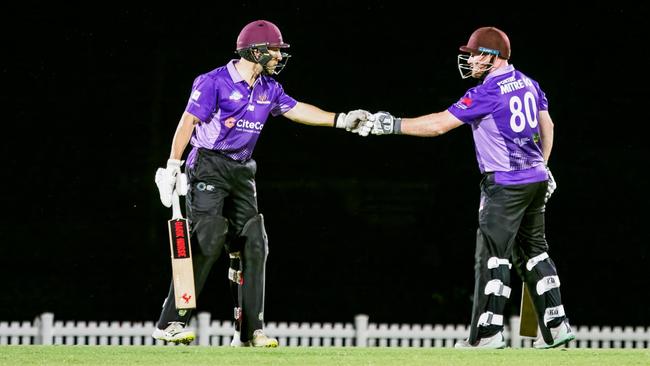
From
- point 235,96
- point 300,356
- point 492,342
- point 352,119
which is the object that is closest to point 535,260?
point 492,342

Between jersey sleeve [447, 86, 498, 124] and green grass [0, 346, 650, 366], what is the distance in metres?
1.20

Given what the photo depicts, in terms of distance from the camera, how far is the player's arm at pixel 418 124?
6.42m

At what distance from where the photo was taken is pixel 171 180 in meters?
6.29

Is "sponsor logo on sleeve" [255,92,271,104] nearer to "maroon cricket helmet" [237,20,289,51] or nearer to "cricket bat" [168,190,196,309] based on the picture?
"maroon cricket helmet" [237,20,289,51]

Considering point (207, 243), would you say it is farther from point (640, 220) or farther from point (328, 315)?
point (640, 220)

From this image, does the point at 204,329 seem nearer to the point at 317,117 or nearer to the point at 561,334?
the point at 317,117

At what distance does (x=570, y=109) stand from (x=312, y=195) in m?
3.05

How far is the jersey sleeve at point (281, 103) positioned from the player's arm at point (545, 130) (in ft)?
4.39

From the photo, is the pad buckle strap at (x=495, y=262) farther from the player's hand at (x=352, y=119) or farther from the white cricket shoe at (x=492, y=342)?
the player's hand at (x=352, y=119)

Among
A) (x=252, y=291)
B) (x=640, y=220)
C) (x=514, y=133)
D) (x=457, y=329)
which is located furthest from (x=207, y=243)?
(x=640, y=220)

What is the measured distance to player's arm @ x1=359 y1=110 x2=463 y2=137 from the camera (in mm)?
6422

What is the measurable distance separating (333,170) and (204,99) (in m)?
7.72

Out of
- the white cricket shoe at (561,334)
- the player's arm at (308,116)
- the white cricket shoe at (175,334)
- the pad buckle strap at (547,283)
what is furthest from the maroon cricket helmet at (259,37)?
the white cricket shoe at (561,334)

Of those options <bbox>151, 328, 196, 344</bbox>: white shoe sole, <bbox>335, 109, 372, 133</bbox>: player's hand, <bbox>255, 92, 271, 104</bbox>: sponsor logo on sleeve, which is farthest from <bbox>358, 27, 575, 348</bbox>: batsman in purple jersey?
<bbox>151, 328, 196, 344</bbox>: white shoe sole
